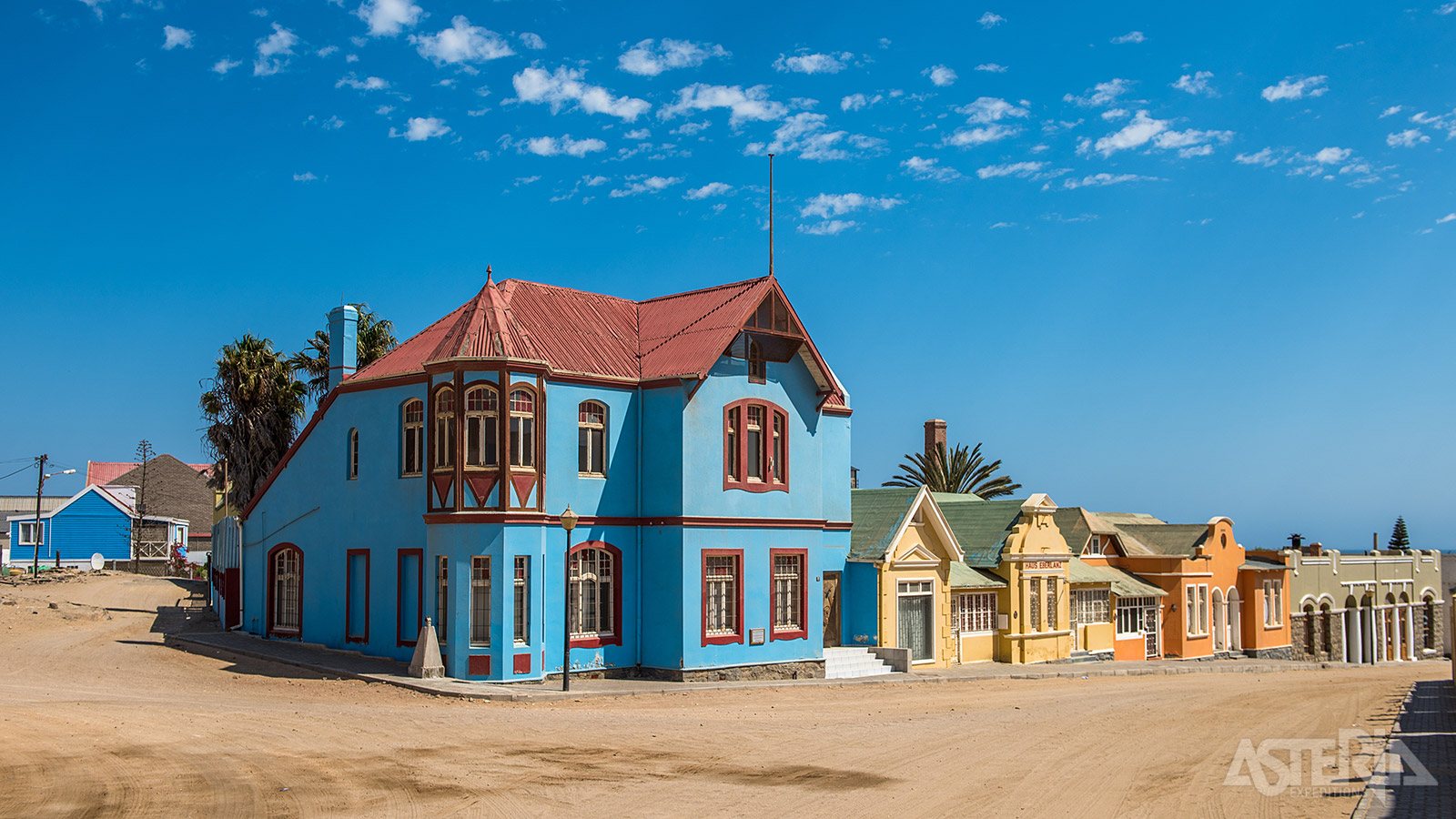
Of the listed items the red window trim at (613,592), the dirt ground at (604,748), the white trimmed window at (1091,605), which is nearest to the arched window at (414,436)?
the red window trim at (613,592)

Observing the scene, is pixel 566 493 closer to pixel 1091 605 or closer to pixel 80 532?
pixel 1091 605

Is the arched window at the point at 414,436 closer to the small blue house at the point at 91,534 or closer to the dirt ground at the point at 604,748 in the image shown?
the dirt ground at the point at 604,748

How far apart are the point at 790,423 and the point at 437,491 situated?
30.1 ft

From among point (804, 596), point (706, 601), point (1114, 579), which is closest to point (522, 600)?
point (706, 601)

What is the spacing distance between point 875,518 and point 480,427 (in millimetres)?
13945

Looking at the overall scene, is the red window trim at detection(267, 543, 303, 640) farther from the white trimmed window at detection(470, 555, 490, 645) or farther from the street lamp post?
the street lamp post

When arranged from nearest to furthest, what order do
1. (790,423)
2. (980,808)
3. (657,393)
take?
(980,808), (657,393), (790,423)

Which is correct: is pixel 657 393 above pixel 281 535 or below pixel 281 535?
above

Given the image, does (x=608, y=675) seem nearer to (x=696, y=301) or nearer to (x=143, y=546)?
(x=696, y=301)

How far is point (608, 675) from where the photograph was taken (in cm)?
2684

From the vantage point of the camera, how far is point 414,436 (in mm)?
27594

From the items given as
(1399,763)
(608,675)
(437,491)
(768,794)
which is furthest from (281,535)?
(1399,763)

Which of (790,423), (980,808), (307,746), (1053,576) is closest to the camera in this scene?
(980,808)

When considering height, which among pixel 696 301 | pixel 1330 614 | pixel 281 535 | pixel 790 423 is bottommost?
pixel 1330 614
